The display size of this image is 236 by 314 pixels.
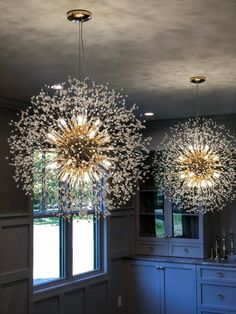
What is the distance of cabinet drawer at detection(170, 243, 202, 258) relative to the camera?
6.71m

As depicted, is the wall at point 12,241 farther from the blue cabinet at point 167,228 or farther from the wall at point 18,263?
the blue cabinet at point 167,228

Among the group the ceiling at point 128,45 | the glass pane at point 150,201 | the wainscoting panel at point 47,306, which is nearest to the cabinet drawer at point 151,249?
the glass pane at point 150,201

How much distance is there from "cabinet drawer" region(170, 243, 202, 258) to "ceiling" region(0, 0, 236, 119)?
2.55 m

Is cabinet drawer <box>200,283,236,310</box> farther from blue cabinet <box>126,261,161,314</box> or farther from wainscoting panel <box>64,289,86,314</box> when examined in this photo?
wainscoting panel <box>64,289,86,314</box>

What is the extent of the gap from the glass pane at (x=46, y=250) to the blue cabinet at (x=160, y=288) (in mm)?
1414

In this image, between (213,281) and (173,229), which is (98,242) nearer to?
(173,229)

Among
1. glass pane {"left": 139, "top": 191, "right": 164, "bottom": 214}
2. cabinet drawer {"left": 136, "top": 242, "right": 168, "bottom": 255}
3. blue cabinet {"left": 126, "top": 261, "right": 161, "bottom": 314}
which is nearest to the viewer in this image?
blue cabinet {"left": 126, "top": 261, "right": 161, "bottom": 314}

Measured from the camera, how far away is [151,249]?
709 cm

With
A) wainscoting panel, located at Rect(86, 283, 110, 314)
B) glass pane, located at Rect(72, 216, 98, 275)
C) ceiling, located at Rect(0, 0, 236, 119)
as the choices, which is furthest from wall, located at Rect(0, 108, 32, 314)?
wainscoting panel, located at Rect(86, 283, 110, 314)

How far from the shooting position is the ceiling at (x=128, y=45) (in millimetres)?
2650

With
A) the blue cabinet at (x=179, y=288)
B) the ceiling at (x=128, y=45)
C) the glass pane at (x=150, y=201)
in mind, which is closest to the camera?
the ceiling at (x=128, y=45)

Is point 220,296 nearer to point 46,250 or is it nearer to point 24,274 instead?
point 46,250

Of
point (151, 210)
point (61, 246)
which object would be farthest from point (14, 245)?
point (151, 210)

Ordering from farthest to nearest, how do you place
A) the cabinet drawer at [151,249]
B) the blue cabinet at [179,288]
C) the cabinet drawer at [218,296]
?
the cabinet drawer at [151,249]
the blue cabinet at [179,288]
the cabinet drawer at [218,296]
